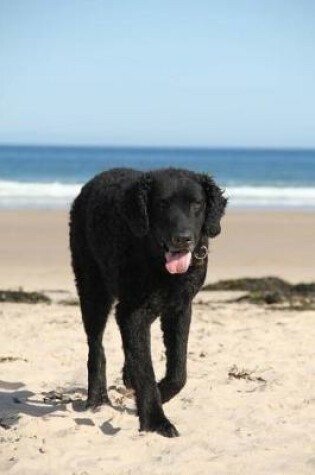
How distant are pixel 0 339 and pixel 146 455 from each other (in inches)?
137

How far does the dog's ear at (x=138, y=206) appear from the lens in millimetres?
4578

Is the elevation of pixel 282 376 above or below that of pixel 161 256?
below

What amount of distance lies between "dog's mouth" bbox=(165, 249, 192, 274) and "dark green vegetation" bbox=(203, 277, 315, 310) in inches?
194

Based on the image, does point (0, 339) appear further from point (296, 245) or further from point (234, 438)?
point (296, 245)

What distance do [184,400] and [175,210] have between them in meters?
1.68

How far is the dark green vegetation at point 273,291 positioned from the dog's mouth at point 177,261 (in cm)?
493

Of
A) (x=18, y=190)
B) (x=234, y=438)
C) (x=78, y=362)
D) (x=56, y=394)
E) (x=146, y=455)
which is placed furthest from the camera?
(x=18, y=190)

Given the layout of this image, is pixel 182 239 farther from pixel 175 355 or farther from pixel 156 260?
pixel 175 355

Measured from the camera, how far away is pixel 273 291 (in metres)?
10.5

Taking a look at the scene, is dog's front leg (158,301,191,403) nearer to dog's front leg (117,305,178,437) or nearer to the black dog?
the black dog

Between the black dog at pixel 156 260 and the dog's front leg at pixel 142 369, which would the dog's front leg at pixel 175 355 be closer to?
the black dog at pixel 156 260

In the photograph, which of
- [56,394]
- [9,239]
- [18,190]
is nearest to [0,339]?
[56,394]

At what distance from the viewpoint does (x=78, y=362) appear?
677 centimetres

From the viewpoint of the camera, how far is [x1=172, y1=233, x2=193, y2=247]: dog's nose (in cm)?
431
